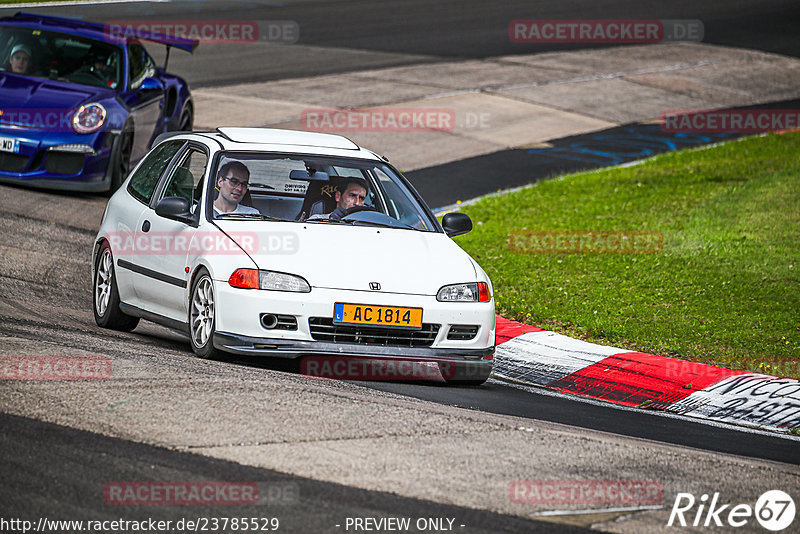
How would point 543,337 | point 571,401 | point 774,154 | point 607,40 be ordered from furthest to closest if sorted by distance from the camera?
point 607,40 → point 774,154 → point 543,337 → point 571,401

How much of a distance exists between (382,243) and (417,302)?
64 centimetres

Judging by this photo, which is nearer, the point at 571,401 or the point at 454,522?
the point at 454,522

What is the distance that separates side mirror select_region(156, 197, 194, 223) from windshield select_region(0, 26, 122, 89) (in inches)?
252

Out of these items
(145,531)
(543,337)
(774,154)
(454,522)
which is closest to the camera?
(145,531)

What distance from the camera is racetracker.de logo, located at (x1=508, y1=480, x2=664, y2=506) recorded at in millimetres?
5352

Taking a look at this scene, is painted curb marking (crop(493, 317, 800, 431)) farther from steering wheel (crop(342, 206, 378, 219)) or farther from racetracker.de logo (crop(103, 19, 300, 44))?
racetracker.de logo (crop(103, 19, 300, 44))

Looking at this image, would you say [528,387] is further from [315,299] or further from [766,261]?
[766,261]

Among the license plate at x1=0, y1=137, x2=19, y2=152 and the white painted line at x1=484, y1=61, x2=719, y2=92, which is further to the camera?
the white painted line at x1=484, y1=61, x2=719, y2=92

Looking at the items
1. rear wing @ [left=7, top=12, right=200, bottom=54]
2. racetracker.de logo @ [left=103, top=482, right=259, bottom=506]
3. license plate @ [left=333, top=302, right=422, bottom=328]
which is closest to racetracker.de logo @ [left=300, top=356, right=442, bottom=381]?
license plate @ [left=333, top=302, right=422, bottom=328]

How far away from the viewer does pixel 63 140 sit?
1330 cm

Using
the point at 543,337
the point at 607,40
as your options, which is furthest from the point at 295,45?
the point at 543,337

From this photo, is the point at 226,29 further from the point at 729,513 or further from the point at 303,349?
the point at 729,513

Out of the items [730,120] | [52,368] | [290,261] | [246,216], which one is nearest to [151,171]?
[246,216]

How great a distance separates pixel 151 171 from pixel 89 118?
4.43 metres
